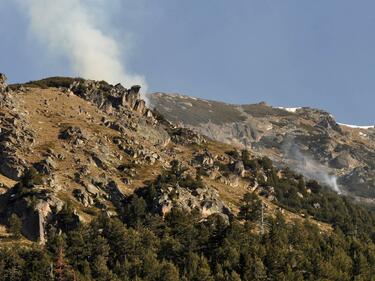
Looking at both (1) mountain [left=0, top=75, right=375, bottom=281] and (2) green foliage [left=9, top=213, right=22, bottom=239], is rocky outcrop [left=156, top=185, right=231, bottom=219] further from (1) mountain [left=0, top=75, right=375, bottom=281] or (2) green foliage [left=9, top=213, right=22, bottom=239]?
(2) green foliage [left=9, top=213, right=22, bottom=239]

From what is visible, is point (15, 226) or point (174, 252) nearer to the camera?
point (174, 252)

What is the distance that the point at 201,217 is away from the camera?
177m

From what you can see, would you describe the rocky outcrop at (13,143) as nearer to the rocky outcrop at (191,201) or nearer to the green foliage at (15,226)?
the green foliage at (15,226)

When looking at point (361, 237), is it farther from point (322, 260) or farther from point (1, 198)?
point (1, 198)

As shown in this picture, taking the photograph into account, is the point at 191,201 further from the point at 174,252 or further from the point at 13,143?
the point at 13,143

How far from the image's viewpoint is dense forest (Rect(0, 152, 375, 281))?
404ft

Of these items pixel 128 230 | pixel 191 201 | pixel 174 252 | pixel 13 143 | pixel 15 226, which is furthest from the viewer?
pixel 13 143

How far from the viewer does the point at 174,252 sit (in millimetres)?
139500

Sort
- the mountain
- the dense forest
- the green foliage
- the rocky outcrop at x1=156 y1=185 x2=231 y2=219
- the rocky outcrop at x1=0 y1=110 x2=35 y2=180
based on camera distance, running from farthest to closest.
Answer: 1. the rocky outcrop at x1=156 y1=185 x2=231 y2=219
2. the rocky outcrop at x1=0 y1=110 x2=35 y2=180
3. the green foliage
4. the mountain
5. the dense forest

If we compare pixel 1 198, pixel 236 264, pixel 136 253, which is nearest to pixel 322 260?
pixel 236 264

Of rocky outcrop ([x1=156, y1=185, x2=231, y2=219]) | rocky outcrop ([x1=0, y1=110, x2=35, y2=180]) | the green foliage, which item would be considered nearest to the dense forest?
the green foliage

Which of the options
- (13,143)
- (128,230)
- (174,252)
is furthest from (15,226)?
(13,143)

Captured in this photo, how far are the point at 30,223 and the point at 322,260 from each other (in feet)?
219

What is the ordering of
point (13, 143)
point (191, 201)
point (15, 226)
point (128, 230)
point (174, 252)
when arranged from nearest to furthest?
point (174, 252), point (15, 226), point (128, 230), point (191, 201), point (13, 143)
